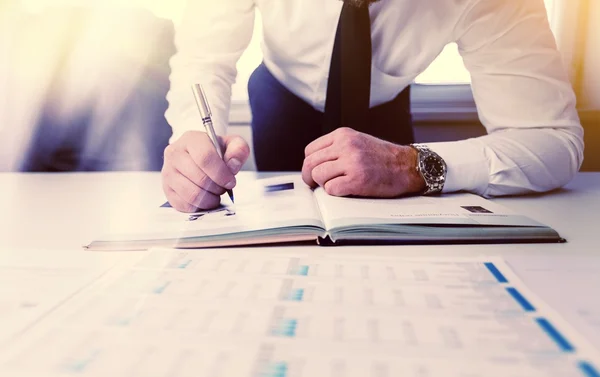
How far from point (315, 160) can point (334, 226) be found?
0.73 ft

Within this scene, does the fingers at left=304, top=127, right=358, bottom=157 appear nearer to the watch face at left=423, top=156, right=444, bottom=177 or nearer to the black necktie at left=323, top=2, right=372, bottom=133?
the watch face at left=423, top=156, right=444, bottom=177

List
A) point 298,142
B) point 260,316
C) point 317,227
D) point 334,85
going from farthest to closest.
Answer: point 298,142
point 334,85
point 317,227
point 260,316

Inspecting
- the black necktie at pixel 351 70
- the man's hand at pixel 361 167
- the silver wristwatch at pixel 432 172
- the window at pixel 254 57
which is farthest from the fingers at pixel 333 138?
the window at pixel 254 57

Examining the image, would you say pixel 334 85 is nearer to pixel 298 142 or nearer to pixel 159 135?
pixel 298 142

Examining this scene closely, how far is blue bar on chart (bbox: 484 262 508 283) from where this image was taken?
408 mm

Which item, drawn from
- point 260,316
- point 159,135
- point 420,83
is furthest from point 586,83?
point 260,316

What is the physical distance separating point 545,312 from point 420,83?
1.36 metres

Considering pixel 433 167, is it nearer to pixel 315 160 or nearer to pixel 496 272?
pixel 315 160

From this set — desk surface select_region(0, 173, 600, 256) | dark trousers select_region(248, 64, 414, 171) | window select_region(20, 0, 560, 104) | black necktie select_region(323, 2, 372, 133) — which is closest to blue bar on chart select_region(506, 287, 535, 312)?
desk surface select_region(0, 173, 600, 256)

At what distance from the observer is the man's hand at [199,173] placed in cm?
65

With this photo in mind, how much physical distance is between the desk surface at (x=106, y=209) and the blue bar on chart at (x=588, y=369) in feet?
0.71

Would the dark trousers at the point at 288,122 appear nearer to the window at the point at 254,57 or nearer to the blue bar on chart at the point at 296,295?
the window at the point at 254,57

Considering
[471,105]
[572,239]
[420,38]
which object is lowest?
[572,239]

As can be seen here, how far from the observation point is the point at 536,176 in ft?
2.66
